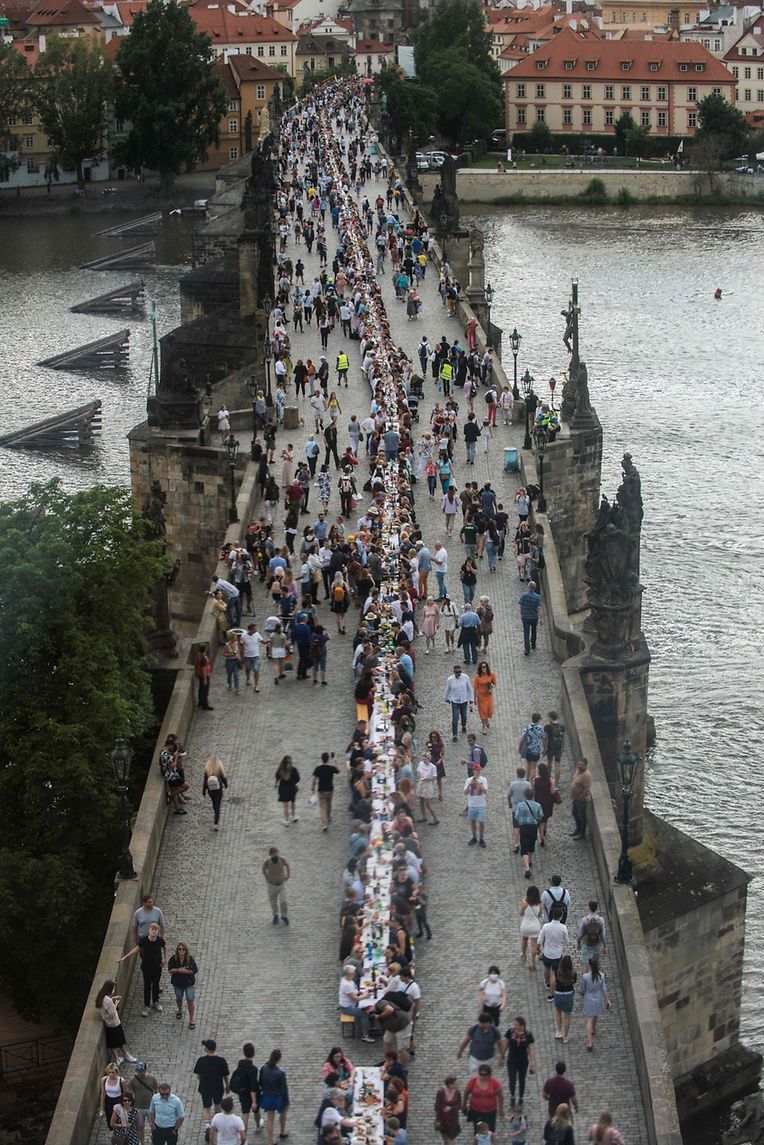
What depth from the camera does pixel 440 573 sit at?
35.3 meters

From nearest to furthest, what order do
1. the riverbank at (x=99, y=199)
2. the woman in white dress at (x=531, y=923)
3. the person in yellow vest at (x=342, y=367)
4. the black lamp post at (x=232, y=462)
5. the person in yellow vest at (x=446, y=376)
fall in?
the woman in white dress at (x=531, y=923) → the black lamp post at (x=232, y=462) → the person in yellow vest at (x=446, y=376) → the person in yellow vest at (x=342, y=367) → the riverbank at (x=99, y=199)

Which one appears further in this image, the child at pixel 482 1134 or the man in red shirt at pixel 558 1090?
the man in red shirt at pixel 558 1090

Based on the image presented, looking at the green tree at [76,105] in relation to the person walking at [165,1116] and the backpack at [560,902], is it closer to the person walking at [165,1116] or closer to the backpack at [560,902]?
the backpack at [560,902]

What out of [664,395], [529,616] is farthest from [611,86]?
[529,616]

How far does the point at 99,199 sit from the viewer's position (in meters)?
124

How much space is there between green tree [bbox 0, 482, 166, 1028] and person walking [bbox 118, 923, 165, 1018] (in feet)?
19.0

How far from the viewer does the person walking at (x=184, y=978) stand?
74.3ft

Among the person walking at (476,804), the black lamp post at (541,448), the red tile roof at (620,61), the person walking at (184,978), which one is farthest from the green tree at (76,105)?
the person walking at (184,978)

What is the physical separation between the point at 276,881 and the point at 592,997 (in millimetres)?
4266

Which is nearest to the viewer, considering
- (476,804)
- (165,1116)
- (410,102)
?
(165,1116)

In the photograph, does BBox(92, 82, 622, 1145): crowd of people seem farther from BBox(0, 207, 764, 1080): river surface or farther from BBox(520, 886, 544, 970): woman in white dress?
BBox(0, 207, 764, 1080): river surface

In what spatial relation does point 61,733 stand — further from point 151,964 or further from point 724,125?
point 724,125

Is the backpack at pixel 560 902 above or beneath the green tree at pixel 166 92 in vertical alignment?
beneath

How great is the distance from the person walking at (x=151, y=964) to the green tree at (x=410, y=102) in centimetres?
11146
